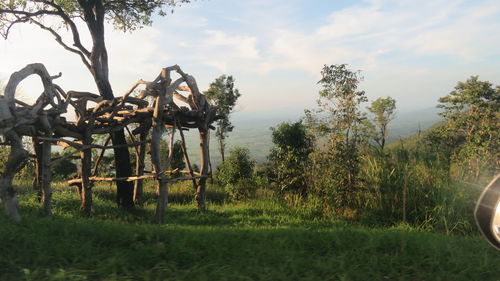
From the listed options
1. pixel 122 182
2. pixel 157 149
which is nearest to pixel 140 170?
pixel 122 182

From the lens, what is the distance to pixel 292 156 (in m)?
12.5

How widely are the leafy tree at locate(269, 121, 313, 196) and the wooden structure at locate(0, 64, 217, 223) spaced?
281 centimetres

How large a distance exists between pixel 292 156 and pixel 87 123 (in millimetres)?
6604

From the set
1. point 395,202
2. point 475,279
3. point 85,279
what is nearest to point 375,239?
point 475,279

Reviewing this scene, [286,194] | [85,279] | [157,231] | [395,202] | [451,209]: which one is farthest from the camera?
[286,194]

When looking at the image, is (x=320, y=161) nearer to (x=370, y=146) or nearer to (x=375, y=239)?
(x=370, y=146)

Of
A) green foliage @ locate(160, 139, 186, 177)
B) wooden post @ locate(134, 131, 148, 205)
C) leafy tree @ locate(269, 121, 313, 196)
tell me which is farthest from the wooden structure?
green foliage @ locate(160, 139, 186, 177)

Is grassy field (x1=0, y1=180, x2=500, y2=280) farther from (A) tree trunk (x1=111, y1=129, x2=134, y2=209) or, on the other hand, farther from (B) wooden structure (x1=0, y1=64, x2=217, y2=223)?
(A) tree trunk (x1=111, y1=129, x2=134, y2=209)

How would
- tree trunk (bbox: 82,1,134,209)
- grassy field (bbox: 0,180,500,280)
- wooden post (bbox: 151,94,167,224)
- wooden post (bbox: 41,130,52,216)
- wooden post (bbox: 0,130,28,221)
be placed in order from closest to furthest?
grassy field (bbox: 0,180,500,280) < wooden post (bbox: 0,130,28,221) < wooden post (bbox: 41,130,52,216) < wooden post (bbox: 151,94,167,224) < tree trunk (bbox: 82,1,134,209)

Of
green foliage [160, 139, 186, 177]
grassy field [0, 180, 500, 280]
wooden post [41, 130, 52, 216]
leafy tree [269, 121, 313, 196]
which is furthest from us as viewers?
green foliage [160, 139, 186, 177]

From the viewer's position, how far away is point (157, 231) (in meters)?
4.72

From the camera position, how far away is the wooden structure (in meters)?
6.23

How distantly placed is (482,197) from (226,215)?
8.64 metres

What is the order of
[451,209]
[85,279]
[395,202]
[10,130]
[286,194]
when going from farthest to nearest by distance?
[286,194], [395,202], [451,209], [10,130], [85,279]
